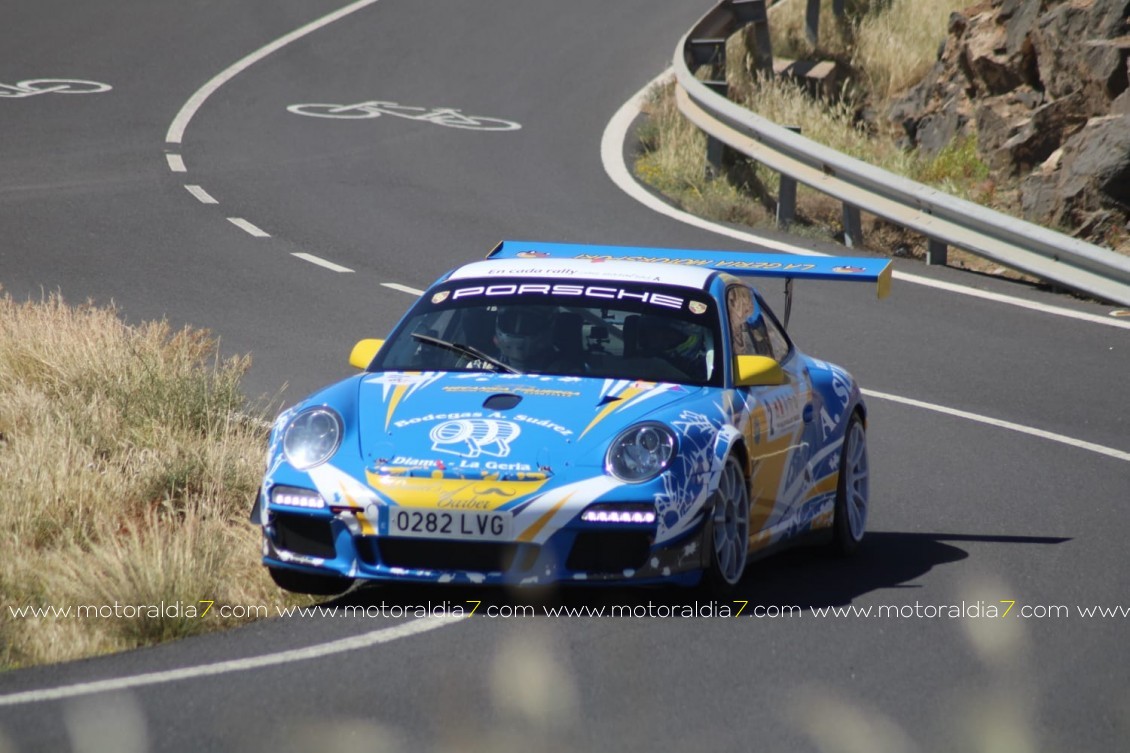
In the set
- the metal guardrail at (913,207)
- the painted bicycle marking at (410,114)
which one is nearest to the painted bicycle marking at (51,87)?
the painted bicycle marking at (410,114)

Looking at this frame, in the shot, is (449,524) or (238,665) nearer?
(238,665)

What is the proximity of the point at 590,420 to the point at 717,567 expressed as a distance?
2.46 ft

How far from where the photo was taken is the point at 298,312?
13.9 meters

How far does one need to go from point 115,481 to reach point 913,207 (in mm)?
9749

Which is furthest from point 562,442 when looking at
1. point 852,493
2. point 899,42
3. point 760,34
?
point 899,42

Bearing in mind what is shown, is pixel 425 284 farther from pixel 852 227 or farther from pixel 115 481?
pixel 115 481

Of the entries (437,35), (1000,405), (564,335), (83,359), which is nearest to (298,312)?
(83,359)

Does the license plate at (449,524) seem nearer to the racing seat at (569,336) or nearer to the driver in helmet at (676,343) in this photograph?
the racing seat at (569,336)

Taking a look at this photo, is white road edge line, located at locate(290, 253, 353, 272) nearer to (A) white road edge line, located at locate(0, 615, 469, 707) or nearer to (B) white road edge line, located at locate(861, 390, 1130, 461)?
(B) white road edge line, located at locate(861, 390, 1130, 461)

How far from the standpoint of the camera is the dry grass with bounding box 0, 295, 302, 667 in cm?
678

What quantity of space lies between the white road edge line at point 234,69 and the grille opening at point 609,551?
15.3 metres

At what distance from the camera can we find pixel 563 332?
310 inches

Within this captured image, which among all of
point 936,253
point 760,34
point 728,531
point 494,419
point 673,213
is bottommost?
point 936,253

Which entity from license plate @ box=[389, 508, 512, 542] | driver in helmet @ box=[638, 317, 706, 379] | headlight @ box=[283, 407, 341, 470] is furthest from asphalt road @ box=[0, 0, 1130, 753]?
driver in helmet @ box=[638, 317, 706, 379]
